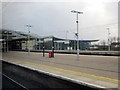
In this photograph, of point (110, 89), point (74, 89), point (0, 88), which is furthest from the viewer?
point (0, 88)

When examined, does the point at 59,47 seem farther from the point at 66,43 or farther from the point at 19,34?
the point at 19,34

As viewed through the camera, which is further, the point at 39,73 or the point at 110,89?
the point at 39,73

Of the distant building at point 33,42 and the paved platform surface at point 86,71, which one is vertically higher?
the distant building at point 33,42

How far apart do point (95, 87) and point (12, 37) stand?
7744 cm

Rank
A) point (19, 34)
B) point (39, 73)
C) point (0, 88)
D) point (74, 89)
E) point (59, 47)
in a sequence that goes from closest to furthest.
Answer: point (74, 89)
point (0, 88)
point (39, 73)
point (19, 34)
point (59, 47)

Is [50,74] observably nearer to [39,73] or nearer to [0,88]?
[39,73]

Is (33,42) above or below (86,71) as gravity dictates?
above

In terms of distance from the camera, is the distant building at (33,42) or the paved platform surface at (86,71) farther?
the distant building at (33,42)

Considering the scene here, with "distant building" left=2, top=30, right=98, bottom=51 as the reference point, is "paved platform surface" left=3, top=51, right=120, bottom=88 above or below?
below

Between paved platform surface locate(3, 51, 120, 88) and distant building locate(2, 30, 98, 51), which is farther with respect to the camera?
distant building locate(2, 30, 98, 51)

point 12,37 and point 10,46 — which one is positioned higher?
point 12,37

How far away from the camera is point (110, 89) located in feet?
20.6

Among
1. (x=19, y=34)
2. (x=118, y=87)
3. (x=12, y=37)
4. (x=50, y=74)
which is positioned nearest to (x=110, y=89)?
(x=118, y=87)

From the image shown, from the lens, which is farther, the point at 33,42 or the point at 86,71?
the point at 33,42
